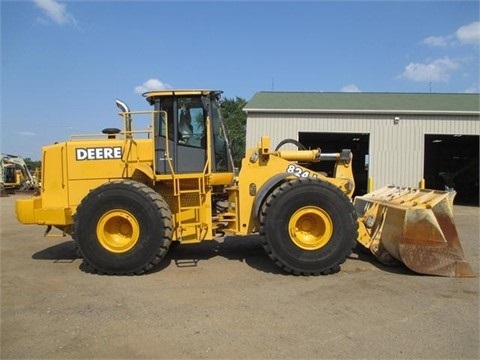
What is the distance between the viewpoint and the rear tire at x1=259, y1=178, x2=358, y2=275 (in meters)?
6.73

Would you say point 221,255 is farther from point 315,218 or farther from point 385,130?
point 385,130

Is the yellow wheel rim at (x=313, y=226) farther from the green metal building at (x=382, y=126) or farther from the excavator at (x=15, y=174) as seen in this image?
the excavator at (x=15, y=174)

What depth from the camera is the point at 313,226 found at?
23.1 feet

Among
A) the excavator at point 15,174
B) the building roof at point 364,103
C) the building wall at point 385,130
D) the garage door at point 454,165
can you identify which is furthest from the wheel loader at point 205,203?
the excavator at point 15,174

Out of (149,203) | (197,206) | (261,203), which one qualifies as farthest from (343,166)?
(149,203)

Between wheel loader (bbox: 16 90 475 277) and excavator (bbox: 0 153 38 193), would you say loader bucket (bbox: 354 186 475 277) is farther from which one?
excavator (bbox: 0 153 38 193)

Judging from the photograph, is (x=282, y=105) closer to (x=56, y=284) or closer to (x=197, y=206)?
(x=197, y=206)

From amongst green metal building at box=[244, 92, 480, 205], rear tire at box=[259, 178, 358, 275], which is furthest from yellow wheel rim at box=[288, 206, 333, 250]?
green metal building at box=[244, 92, 480, 205]

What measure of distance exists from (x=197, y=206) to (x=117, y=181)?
50.8 inches

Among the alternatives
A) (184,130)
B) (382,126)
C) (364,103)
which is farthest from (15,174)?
(184,130)

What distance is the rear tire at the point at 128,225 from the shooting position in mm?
6812

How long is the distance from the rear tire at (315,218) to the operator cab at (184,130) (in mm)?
1298

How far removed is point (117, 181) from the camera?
7070 millimetres

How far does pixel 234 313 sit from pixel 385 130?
1685 centimetres
